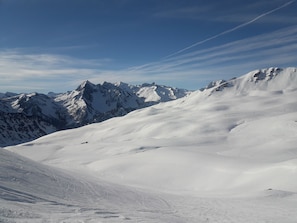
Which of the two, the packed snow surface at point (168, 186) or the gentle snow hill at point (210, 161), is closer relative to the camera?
the packed snow surface at point (168, 186)

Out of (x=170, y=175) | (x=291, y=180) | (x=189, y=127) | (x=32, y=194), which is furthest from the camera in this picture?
(x=189, y=127)

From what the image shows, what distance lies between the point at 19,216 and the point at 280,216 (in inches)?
497

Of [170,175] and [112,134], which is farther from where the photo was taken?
[112,134]

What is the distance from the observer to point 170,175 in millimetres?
35594

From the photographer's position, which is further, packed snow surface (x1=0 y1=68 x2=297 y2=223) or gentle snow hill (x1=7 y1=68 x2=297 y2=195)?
gentle snow hill (x1=7 y1=68 x2=297 y2=195)

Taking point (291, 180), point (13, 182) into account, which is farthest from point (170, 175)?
point (13, 182)

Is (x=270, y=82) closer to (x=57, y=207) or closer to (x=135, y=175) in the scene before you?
(x=135, y=175)

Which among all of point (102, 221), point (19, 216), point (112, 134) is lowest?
point (112, 134)

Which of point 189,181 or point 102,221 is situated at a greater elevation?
point 102,221

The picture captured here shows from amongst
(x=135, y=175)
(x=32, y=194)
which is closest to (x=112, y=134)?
(x=135, y=175)

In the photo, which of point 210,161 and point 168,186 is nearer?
point 168,186

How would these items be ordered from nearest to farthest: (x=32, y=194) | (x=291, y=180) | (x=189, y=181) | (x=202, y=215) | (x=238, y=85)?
1. (x=32, y=194)
2. (x=202, y=215)
3. (x=291, y=180)
4. (x=189, y=181)
5. (x=238, y=85)

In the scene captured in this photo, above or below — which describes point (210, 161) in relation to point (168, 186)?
above

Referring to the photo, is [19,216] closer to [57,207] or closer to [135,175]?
[57,207]
